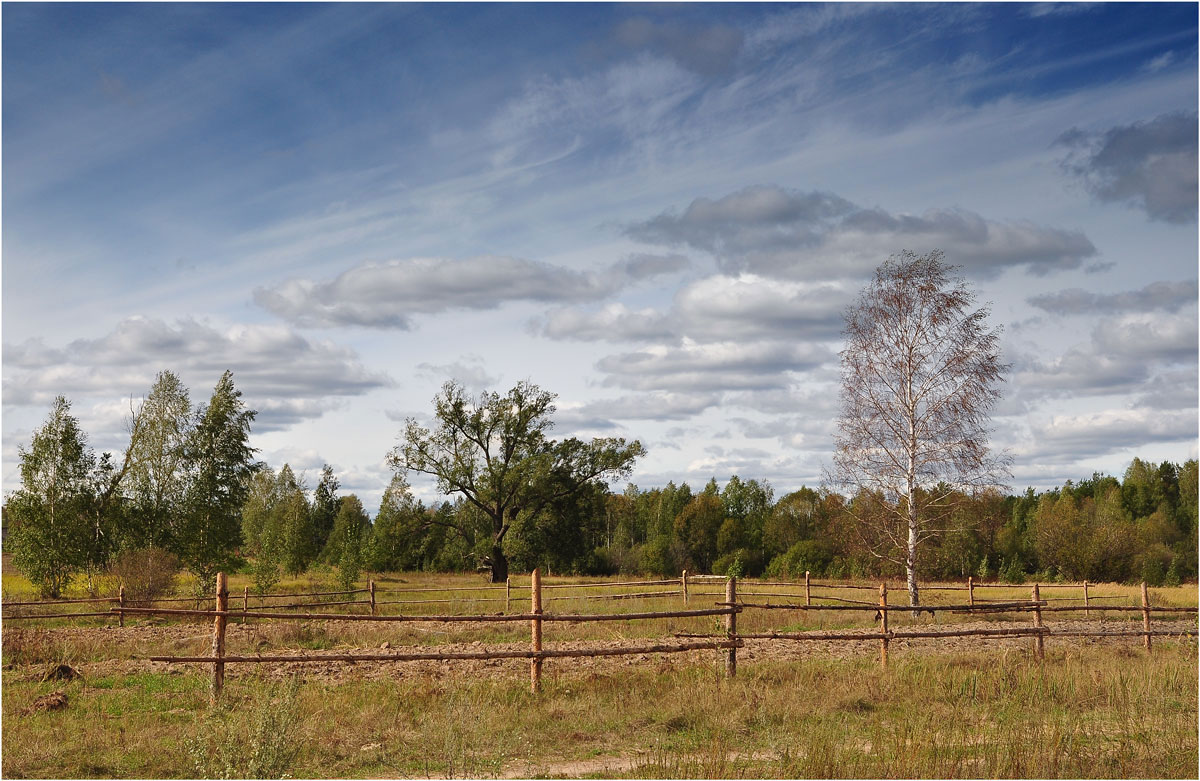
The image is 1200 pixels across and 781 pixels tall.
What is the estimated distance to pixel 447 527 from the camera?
144ft

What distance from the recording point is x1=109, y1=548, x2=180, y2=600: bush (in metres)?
24.9

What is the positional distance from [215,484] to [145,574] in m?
9.16

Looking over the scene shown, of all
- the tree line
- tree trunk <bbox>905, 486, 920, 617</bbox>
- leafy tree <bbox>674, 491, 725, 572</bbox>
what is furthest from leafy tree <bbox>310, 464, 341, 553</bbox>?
tree trunk <bbox>905, 486, 920, 617</bbox>

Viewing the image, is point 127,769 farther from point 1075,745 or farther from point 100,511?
point 100,511

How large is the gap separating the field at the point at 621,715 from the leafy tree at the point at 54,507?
52.3 ft

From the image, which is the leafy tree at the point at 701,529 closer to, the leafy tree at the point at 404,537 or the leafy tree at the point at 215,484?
the leafy tree at the point at 404,537

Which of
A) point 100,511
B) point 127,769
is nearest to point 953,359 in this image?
point 127,769

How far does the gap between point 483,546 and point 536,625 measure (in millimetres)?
29700

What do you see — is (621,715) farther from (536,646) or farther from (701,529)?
(701,529)

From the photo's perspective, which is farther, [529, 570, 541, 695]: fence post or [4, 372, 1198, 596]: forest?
[4, 372, 1198, 596]: forest

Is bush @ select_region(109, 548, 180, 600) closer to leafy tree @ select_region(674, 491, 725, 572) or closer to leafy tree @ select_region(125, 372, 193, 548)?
leafy tree @ select_region(125, 372, 193, 548)

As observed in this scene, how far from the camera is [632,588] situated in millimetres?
36000

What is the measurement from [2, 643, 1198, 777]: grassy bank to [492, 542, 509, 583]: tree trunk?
27.8 metres

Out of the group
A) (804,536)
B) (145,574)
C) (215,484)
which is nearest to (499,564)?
(215,484)
